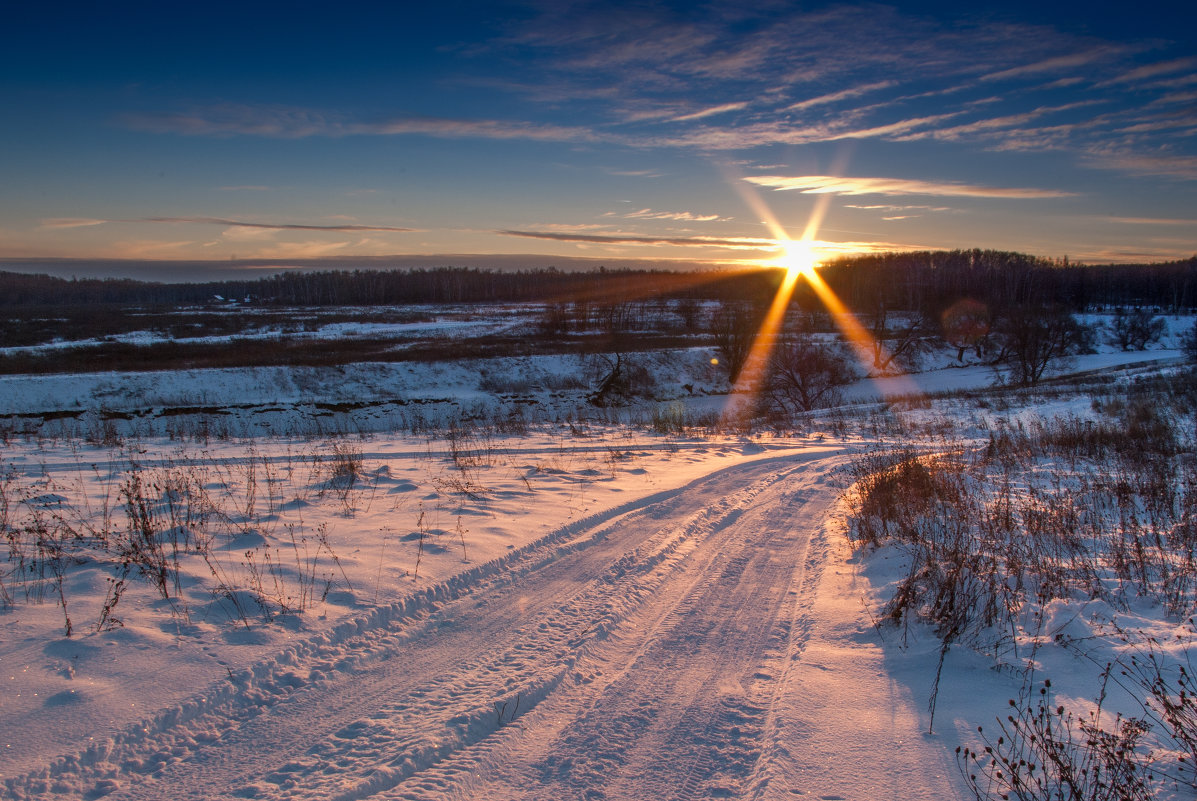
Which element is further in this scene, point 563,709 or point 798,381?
point 798,381

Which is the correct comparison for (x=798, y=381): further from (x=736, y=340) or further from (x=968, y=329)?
(x=968, y=329)

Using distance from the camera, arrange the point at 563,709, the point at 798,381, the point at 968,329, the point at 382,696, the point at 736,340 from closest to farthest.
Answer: the point at 563,709 < the point at 382,696 < the point at 798,381 < the point at 736,340 < the point at 968,329

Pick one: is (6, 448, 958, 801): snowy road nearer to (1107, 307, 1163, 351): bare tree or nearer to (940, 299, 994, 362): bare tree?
(940, 299, 994, 362): bare tree

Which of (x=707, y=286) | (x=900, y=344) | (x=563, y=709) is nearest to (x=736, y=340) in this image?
(x=900, y=344)

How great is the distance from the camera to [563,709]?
377 cm

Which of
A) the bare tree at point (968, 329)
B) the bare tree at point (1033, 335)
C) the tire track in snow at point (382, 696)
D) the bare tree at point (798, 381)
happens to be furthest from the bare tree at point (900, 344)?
the tire track in snow at point (382, 696)

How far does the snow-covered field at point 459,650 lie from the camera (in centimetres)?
324

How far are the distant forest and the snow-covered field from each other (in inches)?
2766

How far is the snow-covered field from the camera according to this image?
10.6 feet

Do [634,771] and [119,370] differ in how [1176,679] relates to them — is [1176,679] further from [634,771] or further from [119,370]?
[119,370]

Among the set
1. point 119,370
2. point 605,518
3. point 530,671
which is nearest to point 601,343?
point 119,370

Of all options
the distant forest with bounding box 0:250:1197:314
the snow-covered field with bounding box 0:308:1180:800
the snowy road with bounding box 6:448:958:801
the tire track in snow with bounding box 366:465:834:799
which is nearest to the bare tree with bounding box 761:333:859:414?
the snow-covered field with bounding box 0:308:1180:800

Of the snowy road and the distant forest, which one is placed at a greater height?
the distant forest

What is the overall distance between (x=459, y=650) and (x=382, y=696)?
0.69m
